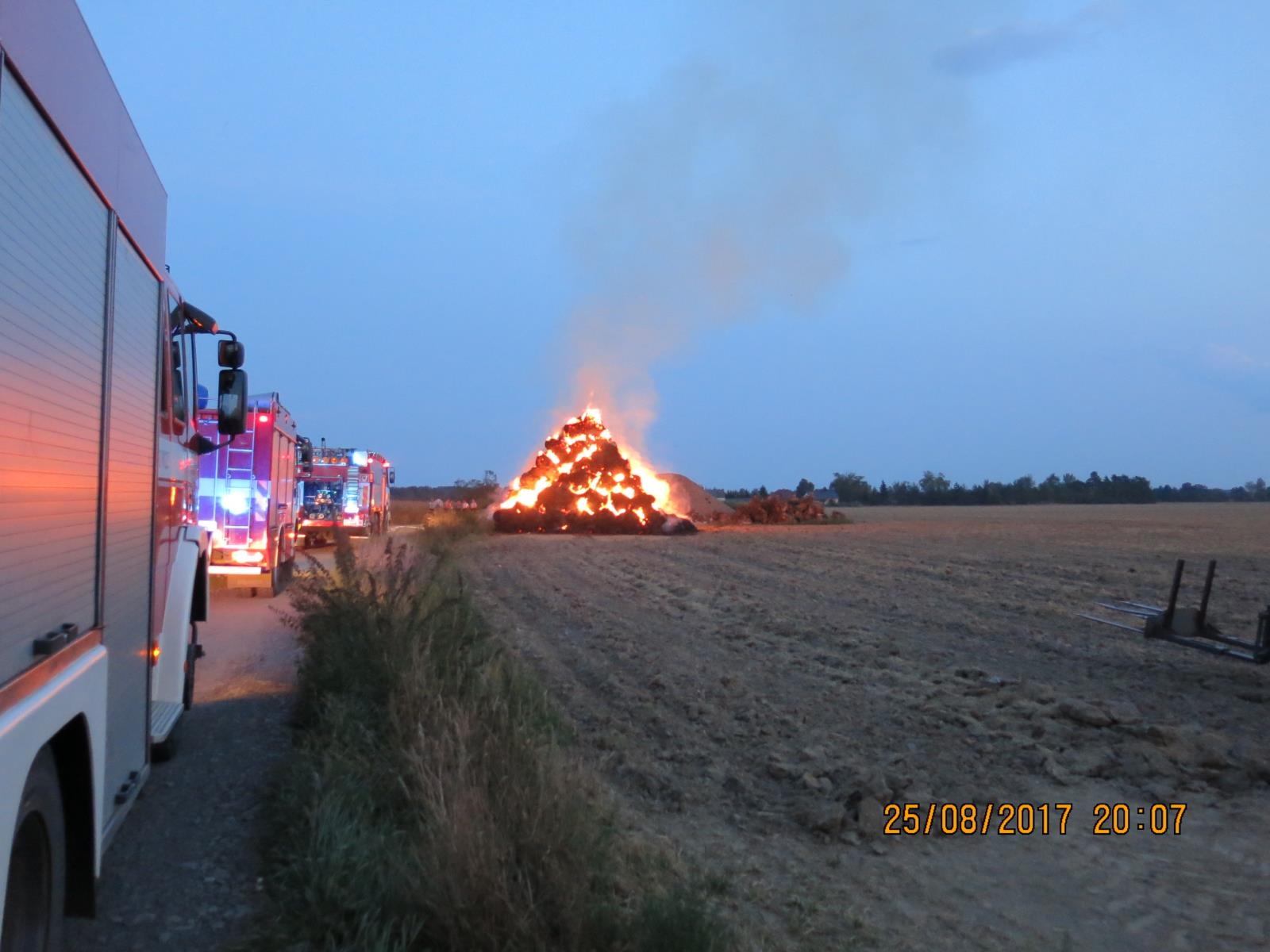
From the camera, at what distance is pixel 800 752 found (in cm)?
823

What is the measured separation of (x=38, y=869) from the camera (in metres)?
3.87

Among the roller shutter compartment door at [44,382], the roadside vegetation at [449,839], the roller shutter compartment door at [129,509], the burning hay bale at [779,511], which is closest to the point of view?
the roller shutter compartment door at [44,382]

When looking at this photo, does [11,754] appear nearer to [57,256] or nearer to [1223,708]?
[57,256]

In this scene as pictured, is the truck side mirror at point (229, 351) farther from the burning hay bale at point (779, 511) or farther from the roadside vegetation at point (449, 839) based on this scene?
the burning hay bale at point (779, 511)

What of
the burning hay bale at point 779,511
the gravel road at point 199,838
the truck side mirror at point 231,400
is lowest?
the gravel road at point 199,838

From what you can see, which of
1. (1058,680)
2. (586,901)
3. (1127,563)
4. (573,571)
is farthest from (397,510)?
(586,901)

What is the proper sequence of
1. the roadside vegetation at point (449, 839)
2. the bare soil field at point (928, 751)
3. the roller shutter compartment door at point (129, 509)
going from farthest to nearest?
the bare soil field at point (928, 751) < the roller shutter compartment door at point (129, 509) < the roadside vegetation at point (449, 839)

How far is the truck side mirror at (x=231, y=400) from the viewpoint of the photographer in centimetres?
804

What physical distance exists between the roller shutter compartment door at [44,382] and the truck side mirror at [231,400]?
3.31m

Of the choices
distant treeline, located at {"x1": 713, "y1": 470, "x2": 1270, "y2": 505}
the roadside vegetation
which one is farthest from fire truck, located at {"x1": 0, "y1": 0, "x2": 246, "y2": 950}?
distant treeline, located at {"x1": 713, "y1": 470, "x2": 1270, "y2": 505}

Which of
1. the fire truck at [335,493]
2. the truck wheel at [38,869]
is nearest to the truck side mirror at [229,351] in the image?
the truck wheel at [38,869]

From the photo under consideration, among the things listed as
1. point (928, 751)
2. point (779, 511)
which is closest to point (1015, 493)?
point (779, 511)

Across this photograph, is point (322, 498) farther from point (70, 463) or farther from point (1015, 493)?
point (1015, 493)
